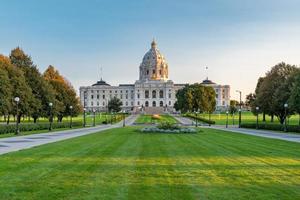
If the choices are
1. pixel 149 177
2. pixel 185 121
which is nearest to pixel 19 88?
pixel 149 177

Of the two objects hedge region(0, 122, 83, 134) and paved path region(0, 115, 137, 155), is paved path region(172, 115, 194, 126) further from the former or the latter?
paved path region(0, 115, 137, 155)

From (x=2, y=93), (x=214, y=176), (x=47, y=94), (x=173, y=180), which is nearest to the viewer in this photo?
(x=173, y=180)

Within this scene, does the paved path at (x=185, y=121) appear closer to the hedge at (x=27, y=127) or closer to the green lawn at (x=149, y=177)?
the hedge at (x=27, y=127)

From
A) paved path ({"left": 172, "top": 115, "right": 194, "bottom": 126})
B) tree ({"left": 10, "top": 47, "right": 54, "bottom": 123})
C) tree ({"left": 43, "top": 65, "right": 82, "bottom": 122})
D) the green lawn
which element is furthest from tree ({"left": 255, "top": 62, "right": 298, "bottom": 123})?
the green lawn

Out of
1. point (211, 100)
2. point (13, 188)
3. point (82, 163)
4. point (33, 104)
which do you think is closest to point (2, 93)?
point (33, 104)

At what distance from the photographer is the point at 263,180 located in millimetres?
11016

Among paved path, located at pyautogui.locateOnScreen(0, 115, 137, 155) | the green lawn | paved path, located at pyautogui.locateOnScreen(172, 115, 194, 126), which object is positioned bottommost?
paved path, located at pyautogui.locateOnScreen(172, 115, 194, 126)

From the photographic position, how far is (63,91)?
2869 inches

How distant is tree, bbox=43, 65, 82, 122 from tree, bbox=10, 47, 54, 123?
7.30m

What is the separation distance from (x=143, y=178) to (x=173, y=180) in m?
0.87

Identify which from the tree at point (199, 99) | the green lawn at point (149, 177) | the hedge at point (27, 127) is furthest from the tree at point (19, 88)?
the tree at point (199, 99)

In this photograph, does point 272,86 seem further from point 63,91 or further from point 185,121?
point 63,91

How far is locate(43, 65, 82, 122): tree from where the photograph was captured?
72.2 metres

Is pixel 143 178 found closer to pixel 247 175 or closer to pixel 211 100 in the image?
pixel 247 175
